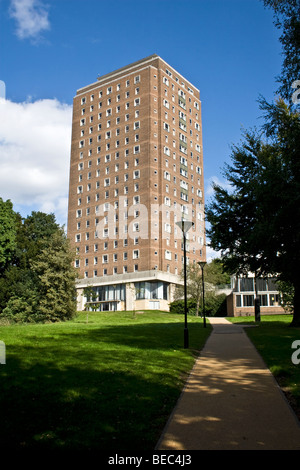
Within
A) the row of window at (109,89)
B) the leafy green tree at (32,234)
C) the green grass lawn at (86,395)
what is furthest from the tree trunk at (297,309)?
the row of window at (109,89)

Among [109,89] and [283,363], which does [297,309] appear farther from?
[109,89]

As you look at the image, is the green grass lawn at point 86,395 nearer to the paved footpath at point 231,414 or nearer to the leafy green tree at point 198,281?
the paved footpath at point 231,414

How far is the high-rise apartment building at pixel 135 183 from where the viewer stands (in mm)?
70750

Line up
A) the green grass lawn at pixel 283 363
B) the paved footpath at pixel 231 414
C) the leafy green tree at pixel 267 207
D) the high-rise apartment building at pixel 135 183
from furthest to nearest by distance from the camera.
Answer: the high-rise apartment building at pixel 135 183, the leafy green tree at pixel 267 207, the green grass lawn at pixel 283 363, the paved footpath at pixel 231 414

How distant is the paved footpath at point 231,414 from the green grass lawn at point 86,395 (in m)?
0.32

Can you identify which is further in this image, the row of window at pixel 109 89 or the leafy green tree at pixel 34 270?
the row of window at pixel 109 89

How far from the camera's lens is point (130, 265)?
71812 millimetres

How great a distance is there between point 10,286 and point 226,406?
43525 millimetres

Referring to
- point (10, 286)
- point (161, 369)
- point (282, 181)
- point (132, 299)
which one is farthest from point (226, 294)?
point (161, 369)

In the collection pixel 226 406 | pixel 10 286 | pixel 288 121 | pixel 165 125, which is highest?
pixel 165 125

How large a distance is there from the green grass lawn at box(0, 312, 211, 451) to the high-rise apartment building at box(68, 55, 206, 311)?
5489 centimetres

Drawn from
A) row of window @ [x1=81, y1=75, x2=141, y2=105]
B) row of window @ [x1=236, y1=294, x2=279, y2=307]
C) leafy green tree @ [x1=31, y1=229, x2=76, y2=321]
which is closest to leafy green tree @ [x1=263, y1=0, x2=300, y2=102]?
leafy green tree @ [x1=31, y1=229, x2=76, y2=321]

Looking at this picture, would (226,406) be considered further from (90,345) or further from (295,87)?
(295,87)

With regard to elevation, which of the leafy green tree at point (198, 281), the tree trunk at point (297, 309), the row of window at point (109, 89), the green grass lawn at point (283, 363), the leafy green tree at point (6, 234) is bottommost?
the green grass lawn at point (283, 363)
